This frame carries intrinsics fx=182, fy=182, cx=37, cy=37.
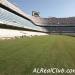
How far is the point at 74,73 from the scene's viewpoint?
6.58m

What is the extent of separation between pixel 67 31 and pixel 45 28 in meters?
13.4

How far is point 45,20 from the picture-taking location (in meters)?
116

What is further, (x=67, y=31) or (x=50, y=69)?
(x=67, y=31)

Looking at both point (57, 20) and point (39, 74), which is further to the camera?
point (57, 20)

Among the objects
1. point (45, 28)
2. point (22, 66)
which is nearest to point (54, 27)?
point (45, 28)

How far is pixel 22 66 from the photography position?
7.67 m

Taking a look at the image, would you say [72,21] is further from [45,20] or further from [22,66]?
[22,66]

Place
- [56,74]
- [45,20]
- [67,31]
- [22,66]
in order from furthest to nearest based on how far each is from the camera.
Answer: [45,20] < [67,31] < [22,66] < [56,74]

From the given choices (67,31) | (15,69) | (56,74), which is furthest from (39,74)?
(67,31)

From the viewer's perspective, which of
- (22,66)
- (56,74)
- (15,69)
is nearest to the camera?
(56,74)

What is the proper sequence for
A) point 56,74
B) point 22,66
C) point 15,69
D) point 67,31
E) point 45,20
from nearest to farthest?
point 56,74 < point 15,69 < point 22,66 < point 67,31 < point 45,20

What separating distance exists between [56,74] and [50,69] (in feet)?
2.51

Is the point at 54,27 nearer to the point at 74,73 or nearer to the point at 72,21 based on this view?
the point at 72,21

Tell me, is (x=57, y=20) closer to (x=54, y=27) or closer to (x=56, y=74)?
(x=54, y=27)
